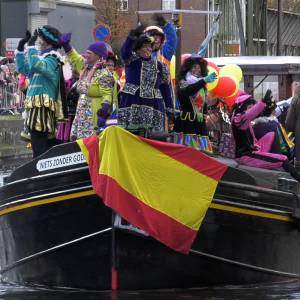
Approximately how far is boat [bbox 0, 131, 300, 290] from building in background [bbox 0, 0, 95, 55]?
908 inches

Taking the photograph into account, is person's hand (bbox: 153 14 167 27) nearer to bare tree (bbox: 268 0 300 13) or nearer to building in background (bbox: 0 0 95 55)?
building in background (bbox: 0 0 95 55)

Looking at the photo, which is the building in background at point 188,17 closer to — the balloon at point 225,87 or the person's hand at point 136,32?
the balloon at point 225,87

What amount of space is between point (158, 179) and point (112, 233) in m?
0.55

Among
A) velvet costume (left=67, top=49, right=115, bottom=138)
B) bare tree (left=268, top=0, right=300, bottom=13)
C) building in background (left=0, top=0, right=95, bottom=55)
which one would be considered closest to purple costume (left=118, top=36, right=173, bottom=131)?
velvet costume (left=67, top=49, right=115, bottom=138)

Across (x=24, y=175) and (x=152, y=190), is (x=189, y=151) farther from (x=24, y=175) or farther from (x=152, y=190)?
(x=24, y=175)

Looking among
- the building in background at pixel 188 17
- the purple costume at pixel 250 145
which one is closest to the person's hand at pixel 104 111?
the purple costume at pixel 250 145

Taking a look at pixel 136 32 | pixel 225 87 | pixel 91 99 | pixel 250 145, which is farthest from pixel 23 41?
pixel 225 87

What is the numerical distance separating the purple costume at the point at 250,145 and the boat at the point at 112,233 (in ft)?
2.88

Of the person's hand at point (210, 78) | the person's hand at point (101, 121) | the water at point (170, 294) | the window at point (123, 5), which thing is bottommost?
the water at point (170, 294)

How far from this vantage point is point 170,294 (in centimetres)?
822

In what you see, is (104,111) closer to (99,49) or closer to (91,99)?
(91,99)

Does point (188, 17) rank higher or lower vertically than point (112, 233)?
higher

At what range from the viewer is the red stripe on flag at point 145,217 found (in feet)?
25.8

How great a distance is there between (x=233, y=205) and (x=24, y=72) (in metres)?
2.40
